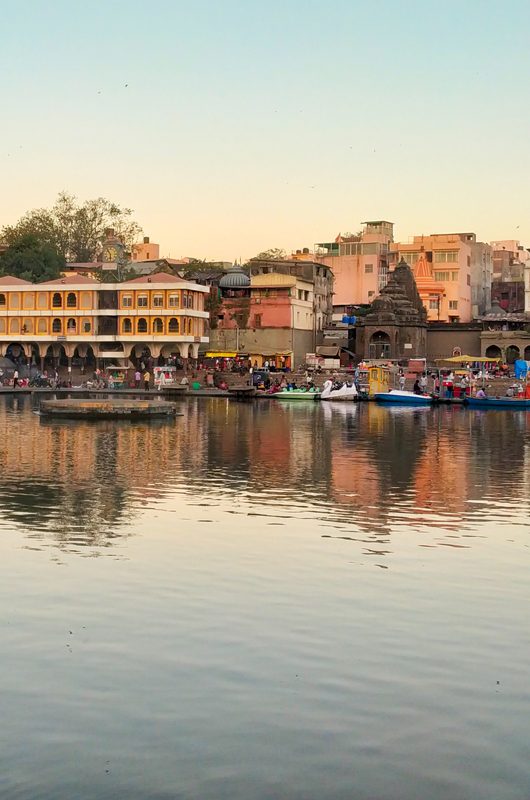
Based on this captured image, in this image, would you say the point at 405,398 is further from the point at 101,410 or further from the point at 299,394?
the point at 101,410

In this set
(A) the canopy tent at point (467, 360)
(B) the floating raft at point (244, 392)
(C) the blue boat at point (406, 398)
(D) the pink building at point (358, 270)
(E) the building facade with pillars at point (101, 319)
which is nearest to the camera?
(C) the blue boat at point (406, 398)

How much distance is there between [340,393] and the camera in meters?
61.0

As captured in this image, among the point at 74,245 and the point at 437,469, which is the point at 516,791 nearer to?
the point at 437,469

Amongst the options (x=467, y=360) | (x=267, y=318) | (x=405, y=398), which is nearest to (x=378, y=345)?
(x=267, y=318)

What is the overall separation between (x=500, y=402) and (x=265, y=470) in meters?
32.6

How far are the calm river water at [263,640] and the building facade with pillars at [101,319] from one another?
51550 millimetres

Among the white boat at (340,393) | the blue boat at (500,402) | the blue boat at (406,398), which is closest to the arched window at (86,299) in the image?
the white boat at (340,393)

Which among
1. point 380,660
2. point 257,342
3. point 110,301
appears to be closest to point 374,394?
point 257,342

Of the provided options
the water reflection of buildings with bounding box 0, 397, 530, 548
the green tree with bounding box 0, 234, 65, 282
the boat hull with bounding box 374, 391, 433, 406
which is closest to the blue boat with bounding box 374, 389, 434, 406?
the boat hull with bounding box 374, 391, 433, 406

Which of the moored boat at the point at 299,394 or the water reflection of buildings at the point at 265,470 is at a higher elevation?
the moored boat at the point at 299,394

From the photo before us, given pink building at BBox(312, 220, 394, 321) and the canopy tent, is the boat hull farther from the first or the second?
pink building at BBox(312, 220, 394, 321)

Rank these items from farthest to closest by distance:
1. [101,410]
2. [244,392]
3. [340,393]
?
[244,392] < [340,393] < [101,410]

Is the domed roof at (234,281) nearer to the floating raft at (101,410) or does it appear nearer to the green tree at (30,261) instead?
the green tree at (30,261)

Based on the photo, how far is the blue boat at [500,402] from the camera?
55625 mm
